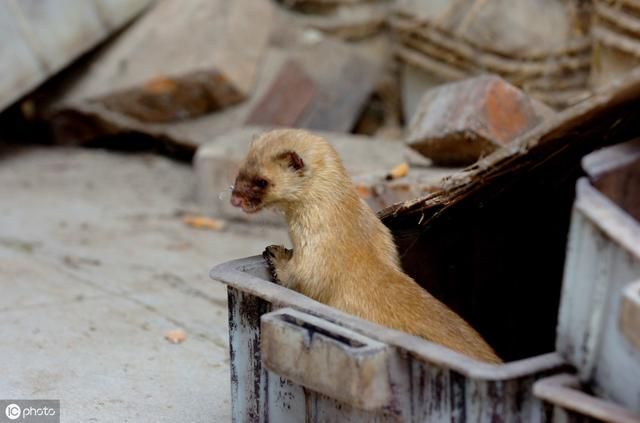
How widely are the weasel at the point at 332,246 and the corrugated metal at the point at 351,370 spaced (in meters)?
0.24

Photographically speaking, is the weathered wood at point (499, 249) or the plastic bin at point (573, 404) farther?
the weathered wood at point (499, 249)

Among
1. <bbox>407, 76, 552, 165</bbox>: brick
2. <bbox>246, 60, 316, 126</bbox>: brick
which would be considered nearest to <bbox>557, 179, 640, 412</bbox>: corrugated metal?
<bbox>407, 76, 552, 165</bbox>: brick

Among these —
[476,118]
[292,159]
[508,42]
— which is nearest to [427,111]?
[476,118]

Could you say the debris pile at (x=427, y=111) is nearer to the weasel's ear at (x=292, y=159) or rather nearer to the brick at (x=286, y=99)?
the brick at (x=286, y=99)

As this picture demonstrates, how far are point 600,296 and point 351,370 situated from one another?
567 mm

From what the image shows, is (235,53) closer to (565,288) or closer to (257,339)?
(257,339)

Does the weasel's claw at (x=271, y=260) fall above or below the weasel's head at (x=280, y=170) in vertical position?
below

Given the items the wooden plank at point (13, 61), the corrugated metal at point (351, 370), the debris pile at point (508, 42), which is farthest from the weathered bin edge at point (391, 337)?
the wooden plank at point (13, 61)

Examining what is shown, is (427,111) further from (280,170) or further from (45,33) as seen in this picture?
(45,33)

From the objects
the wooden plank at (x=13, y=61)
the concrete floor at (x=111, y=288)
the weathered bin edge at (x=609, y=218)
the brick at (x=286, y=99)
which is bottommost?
the concrete floor at (x=111, y=288)

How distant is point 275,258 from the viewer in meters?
3.12

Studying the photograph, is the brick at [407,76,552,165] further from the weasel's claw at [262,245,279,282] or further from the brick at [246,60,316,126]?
the brick at [246,60,316,126]

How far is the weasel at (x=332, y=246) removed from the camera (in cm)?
283

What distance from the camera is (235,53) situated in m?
7.02
